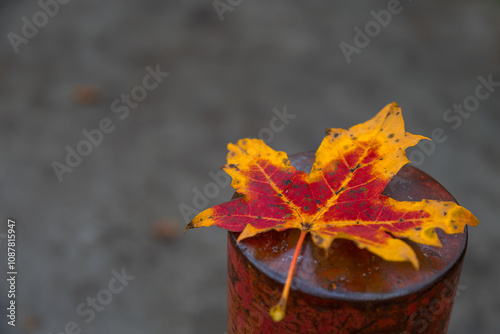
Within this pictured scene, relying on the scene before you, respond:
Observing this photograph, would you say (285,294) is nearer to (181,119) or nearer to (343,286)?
(343,286)

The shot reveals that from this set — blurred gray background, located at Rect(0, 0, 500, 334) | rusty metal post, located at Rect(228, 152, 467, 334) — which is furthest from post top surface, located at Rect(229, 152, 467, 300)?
blurred gray background, located at Rect(0, 0, 500, 334)

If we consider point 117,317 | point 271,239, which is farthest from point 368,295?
point 117,317

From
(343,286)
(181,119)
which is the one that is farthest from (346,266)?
(181,119)

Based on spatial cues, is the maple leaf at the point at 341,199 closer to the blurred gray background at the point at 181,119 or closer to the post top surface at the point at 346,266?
the post top surface at the point at 346,266

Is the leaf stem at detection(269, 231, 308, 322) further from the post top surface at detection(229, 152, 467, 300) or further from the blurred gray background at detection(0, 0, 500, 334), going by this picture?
the blurred gray background at detection(0, 0, 500, 334)

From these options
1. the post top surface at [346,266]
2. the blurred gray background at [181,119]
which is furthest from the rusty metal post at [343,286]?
the blurred gray background at [181,119]

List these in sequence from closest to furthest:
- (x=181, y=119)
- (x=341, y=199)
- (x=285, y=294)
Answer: (x=285, y=294) < (x=341, y=199) < (x=181, y=119)

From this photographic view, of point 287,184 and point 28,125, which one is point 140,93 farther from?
point 287,184
